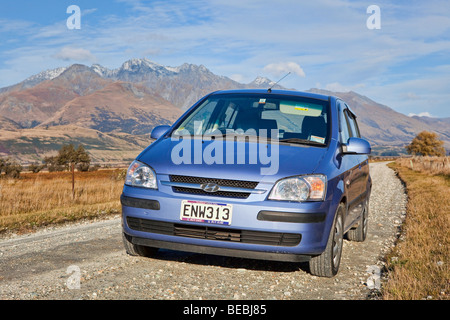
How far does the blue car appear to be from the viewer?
377cm

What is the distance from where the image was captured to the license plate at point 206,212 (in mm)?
3762

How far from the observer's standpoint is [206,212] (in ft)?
12.5

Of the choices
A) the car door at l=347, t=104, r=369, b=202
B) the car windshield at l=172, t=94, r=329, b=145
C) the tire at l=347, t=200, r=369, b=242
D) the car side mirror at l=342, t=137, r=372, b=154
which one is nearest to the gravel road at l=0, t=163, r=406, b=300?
the tire at l=347, t=200, r=369, b=242

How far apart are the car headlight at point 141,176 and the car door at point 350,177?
203cm

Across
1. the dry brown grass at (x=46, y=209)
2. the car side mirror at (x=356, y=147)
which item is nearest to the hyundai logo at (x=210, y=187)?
the car side mirror at (x=356, y=147)

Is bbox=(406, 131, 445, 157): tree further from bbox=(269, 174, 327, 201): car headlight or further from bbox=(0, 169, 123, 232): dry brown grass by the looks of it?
bbox=(269, 174, 327, 201): car headlight

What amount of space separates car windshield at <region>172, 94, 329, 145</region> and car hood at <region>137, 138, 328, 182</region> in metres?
0.39

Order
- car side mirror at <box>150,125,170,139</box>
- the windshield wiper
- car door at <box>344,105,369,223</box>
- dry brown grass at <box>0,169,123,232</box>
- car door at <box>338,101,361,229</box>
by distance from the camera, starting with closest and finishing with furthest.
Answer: the windshield wiper, car door at <box>338,101,361,229</box>, car side mirror at <box>150,125,170,139</box>, car door at <box>344,105,369,223</box>, dry brown grass at <box>0,169,123,232</box>

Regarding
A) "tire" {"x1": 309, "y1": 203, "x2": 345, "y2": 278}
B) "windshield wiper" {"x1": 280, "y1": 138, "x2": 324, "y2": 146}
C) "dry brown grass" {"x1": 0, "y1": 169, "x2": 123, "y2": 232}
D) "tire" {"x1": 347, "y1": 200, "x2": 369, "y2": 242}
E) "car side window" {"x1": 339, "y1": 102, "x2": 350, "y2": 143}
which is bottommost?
"dry brown grass" {"x1": 0, "y1": 169, "x2": 123, "y2": 232}

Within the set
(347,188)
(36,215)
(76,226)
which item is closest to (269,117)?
(347,188)

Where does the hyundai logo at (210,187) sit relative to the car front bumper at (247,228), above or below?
above

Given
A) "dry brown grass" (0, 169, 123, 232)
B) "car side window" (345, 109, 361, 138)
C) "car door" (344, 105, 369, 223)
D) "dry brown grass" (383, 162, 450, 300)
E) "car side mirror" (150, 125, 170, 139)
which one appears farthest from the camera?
"dry brown grass" (0, 169, 123, 232)

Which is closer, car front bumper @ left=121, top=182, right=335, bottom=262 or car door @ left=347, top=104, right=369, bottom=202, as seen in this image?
car front bumper @ left=121, top=182, right=335, bottom=262

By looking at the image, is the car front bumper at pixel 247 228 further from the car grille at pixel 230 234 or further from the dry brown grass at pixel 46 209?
the dry brown grass at pixel 46 209
